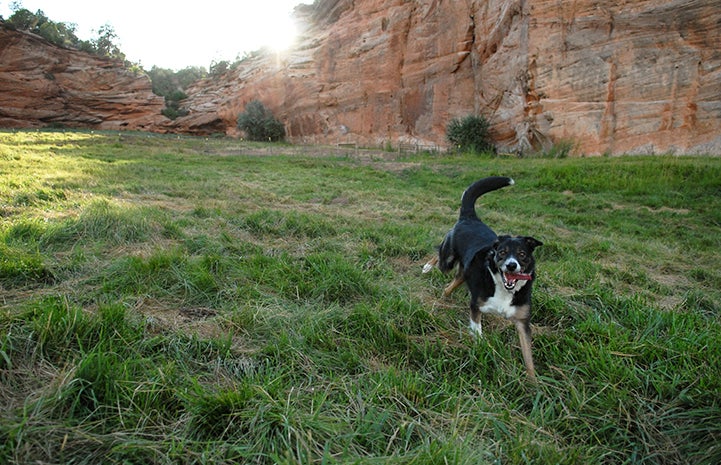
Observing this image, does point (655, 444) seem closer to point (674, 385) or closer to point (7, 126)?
point (674, 385)

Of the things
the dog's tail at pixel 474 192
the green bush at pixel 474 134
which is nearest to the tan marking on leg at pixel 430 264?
the dog's tail at pixel 474 192

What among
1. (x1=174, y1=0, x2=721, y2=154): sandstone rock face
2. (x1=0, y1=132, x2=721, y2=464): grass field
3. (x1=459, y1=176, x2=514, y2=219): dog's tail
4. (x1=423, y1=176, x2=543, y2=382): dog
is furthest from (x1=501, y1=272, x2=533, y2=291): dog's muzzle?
(x1=174, y1=0, x2=721, y2=154): sandstone rock face

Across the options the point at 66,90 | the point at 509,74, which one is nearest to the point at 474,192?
the point at 509,74

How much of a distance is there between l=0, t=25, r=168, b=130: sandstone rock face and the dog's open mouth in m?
44.9

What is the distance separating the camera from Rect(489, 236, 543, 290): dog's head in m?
2.42

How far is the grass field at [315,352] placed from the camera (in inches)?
61.5

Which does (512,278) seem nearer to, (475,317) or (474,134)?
(475,317)

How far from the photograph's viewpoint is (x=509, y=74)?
71.3 feet

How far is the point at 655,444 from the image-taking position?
175 centimetres

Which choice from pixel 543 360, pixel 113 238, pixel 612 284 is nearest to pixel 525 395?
pixel 543 360

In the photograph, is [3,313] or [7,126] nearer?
[3,313]

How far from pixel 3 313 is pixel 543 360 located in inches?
133

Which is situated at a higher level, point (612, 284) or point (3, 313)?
point (3, 313)

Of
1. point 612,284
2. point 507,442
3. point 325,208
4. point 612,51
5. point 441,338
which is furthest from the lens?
point 612,51
